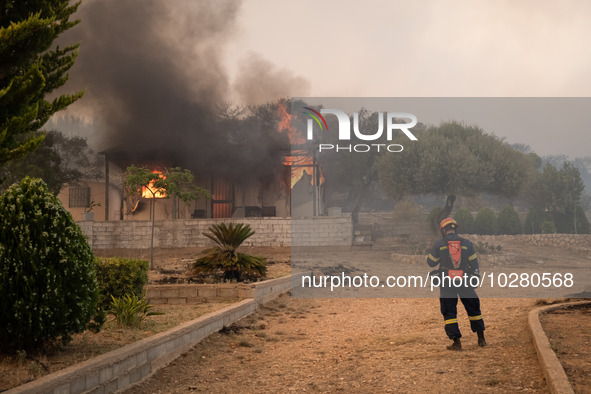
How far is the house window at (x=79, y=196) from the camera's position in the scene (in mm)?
32766

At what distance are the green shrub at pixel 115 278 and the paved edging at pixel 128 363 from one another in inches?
49.2

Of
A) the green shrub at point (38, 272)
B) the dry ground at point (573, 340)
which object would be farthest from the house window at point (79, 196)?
the dry ground at point (573, 340)

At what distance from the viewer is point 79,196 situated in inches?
1296

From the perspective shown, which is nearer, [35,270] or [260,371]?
[35,270]

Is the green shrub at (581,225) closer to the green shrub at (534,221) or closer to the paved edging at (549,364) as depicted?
the green shrub at (534,221)

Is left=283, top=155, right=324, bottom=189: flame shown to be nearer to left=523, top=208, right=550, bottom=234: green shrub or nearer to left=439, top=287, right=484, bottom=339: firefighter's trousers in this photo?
left=523, top=208, right=550, bottom=234: green shrub

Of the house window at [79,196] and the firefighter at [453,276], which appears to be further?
→ the house window at [79,196]

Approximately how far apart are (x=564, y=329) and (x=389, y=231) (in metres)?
22.0

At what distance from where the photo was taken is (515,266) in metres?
22.0

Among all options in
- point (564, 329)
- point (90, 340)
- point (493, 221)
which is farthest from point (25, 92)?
point (493, 221)

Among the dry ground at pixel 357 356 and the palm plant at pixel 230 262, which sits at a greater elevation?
the palm plant at pixel 230 262

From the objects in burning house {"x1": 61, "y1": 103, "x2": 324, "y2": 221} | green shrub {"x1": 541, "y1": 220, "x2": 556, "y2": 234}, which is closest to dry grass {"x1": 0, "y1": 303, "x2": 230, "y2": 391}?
burning house {"x1": 61, "y1": 103, "x2": 324, "y2": 221}

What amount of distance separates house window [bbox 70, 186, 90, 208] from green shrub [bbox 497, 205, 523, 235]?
77.4ft

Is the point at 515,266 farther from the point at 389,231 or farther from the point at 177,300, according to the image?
the point at 177,300
